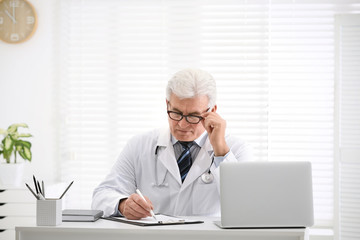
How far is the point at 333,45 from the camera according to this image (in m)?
3.56

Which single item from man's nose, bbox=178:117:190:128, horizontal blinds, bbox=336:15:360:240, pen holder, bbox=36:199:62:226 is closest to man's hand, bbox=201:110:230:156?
man's nose, bbox=178:117:190:128

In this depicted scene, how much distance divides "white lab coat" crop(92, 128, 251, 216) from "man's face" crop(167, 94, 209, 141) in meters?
0.11

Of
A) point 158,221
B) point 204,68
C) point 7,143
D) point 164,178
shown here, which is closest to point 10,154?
point 7,143

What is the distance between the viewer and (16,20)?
3709 millimetres

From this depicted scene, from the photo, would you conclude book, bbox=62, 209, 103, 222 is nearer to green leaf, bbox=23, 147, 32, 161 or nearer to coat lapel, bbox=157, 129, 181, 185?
coat lapel, bbox=157, 129, 181, 185

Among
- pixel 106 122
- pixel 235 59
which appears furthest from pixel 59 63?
pixel 235 59

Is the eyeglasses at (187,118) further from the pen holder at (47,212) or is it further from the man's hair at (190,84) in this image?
the pen holder at (47,212)

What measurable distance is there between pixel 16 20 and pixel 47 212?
7.93 ft

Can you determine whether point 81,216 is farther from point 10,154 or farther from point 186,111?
point 10,154

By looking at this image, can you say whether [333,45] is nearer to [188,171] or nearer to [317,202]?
[317,202]

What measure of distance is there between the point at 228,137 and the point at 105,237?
1039 millimetres

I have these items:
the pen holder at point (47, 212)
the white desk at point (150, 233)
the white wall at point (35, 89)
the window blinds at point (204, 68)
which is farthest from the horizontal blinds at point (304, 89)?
the pen holder at point (47, 212)

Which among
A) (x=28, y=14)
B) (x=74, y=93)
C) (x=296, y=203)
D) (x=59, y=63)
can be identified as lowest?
(x=296, y=203)

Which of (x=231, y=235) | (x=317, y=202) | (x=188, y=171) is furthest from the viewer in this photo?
(x=317, y=202)
